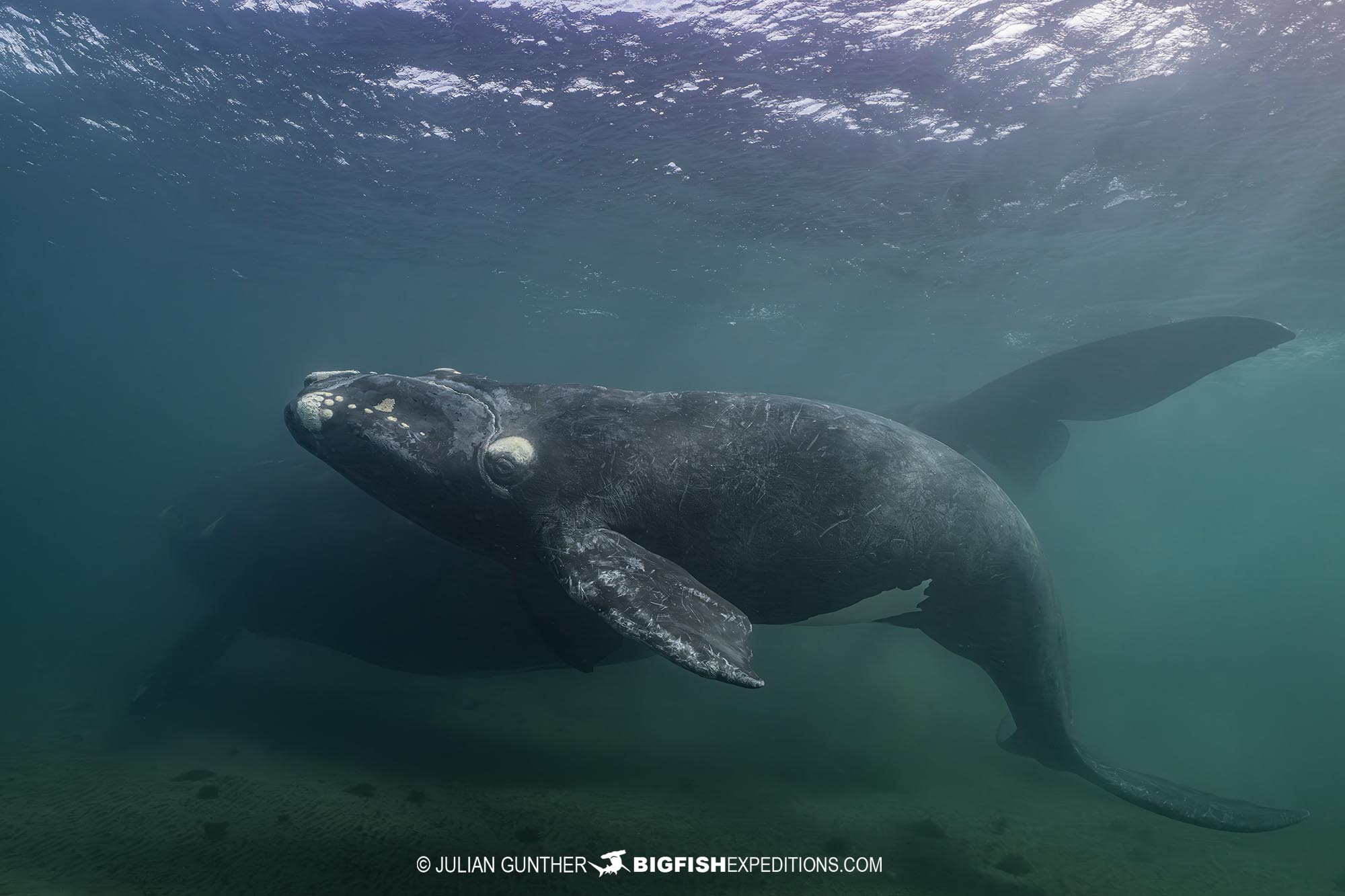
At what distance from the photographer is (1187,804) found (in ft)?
20.7

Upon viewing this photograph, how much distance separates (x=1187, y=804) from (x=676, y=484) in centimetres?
660

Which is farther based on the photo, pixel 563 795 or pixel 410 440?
pixel 563 795

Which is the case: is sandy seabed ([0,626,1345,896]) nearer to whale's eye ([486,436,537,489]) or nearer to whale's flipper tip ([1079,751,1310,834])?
whale's flipper tip ([1079,751,1310,834])

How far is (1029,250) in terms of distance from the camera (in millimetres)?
21391

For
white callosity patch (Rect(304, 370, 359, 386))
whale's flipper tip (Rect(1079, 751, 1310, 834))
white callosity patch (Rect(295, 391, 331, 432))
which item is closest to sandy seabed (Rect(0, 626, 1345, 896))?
whale's flipper tip (Rect(1079, 751, 1310, 834))

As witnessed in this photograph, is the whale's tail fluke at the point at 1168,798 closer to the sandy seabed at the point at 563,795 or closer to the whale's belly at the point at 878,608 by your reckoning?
the sandy seabed at the point at 563,795

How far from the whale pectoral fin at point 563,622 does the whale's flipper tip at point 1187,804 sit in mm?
5737

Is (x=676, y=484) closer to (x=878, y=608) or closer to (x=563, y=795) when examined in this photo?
(x=878, y=608)

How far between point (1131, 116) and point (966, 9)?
5514mm

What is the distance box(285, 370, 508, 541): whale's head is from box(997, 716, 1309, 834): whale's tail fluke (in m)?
6.99

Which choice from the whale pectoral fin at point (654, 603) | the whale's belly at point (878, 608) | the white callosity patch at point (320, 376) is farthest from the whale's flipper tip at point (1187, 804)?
the white callosity patch at point (320, 376)

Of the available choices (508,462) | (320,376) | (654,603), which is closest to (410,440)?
(508,462)

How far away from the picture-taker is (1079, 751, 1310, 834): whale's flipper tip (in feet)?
19.8

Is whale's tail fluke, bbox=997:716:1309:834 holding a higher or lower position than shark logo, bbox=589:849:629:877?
higher
